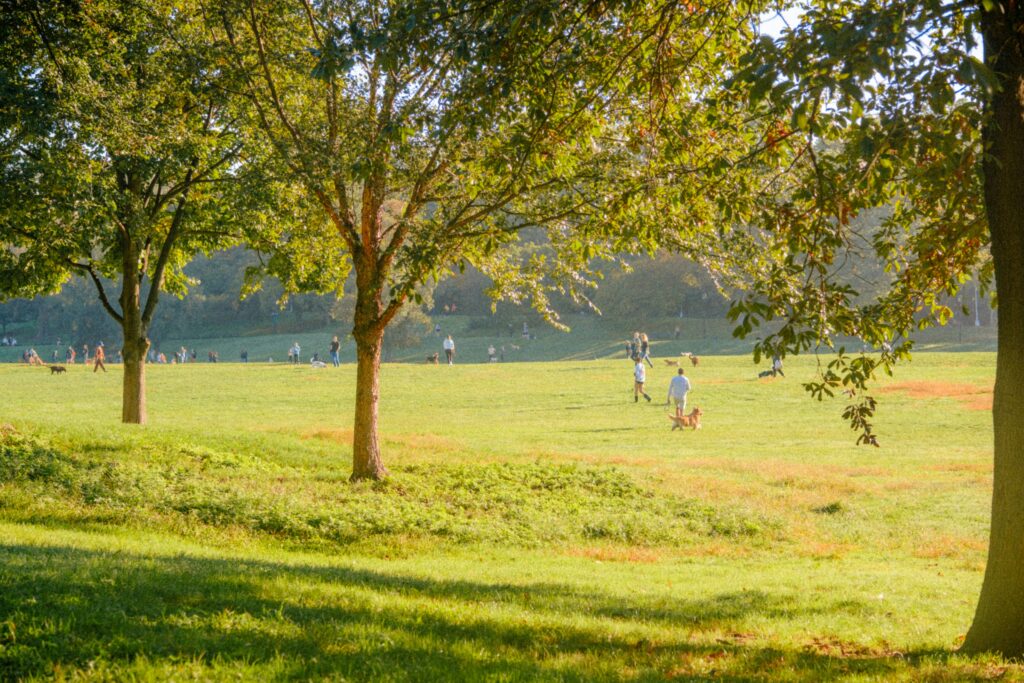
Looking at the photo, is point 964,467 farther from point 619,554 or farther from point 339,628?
point 339,628

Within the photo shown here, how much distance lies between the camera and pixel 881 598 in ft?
33.8

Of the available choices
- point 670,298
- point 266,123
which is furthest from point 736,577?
point 670,298

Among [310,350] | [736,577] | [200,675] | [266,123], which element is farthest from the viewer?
[310,350]

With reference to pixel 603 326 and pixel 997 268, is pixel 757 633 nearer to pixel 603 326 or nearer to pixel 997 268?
pixel 997 268

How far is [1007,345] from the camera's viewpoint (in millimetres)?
6973

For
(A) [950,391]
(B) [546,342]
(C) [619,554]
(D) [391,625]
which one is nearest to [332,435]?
(C) [619,554]

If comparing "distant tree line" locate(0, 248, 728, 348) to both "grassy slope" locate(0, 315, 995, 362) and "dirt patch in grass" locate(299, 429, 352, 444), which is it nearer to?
"grassy slope" locate(0, 315, 995, 362)

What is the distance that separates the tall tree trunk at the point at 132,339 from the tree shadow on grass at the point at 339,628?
13.7 meters

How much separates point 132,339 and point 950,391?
33.2 m

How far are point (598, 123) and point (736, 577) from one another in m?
6.37

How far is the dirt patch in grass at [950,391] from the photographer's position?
3561 cm

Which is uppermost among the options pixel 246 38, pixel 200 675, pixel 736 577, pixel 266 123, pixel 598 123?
pixel 246 38

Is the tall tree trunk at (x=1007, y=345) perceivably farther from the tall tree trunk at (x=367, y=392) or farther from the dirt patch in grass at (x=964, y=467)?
the dirt patch in grass at (x=964, y=467)

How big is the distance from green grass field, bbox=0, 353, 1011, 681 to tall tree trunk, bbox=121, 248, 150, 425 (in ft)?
8.65
